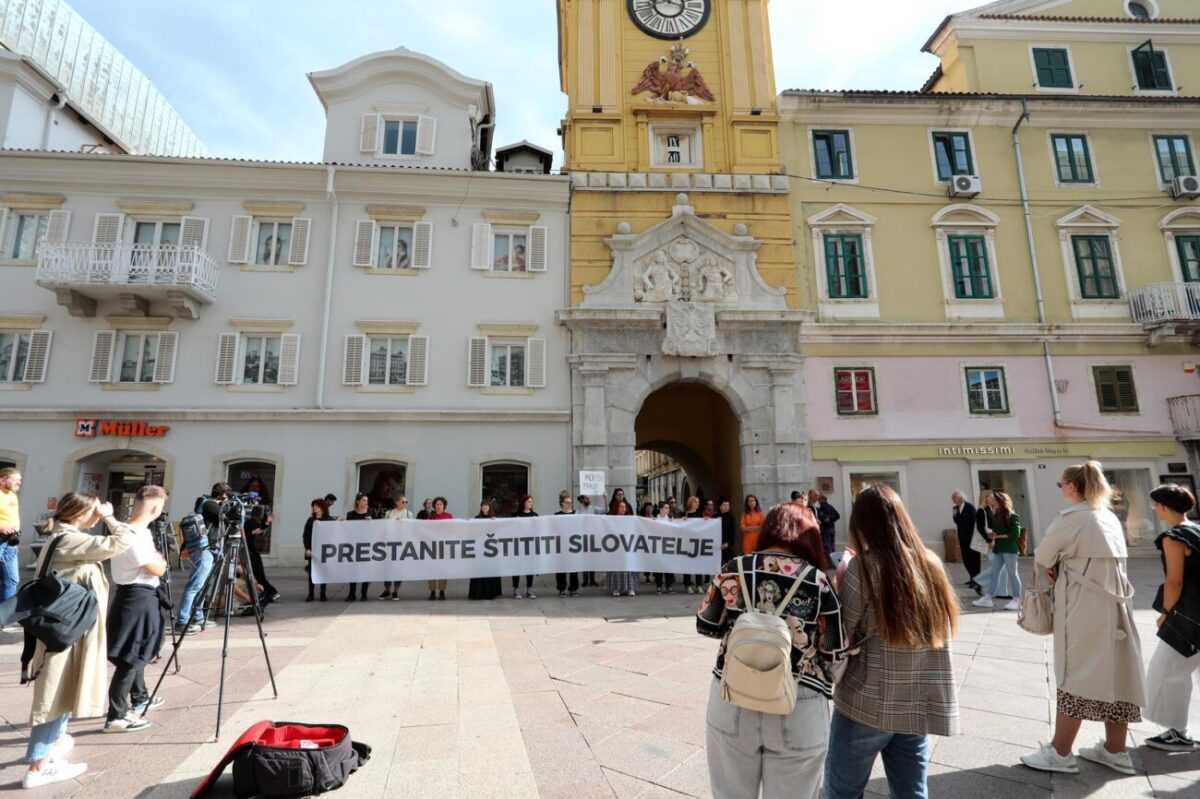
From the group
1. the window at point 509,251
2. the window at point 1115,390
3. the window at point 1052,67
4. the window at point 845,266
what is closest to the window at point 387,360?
the window at point 509,251

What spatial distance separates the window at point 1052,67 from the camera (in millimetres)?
19594

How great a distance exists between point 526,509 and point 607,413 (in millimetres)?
4814

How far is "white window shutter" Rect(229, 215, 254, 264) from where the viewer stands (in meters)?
16.4

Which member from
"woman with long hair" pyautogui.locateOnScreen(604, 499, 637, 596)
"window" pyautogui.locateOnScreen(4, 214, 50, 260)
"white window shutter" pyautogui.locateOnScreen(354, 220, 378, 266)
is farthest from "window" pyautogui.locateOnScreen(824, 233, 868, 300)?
"window" pyautogui.locateOnScreen(4, 214, 50, 260)

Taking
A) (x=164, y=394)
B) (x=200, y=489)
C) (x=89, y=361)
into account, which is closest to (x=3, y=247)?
(x=89, y=361)

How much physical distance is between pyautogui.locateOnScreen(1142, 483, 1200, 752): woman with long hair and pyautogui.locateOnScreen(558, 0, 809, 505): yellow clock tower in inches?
447

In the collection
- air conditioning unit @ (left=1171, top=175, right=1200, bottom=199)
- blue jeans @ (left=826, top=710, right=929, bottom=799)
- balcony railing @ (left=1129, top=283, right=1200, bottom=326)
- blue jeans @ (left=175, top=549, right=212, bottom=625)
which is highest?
air conditioning unit @ (left=1171, top=175, right=1200, bottom=199)

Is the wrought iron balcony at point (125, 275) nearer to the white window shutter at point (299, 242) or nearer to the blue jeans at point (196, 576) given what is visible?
the white window shutter at point (299, 242)

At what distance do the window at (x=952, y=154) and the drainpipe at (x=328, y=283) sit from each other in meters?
17.9

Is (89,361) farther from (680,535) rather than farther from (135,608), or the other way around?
(680,535)

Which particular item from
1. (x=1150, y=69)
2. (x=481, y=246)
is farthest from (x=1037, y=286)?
(x=481, y=246)

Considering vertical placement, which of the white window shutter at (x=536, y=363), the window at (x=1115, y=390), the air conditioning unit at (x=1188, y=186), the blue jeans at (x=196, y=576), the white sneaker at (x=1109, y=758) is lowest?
the white sneaker at (x=1109, y=758)

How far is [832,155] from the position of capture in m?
18.7

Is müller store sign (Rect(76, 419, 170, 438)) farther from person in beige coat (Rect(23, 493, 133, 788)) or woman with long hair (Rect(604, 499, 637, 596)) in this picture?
person in beige coat (Rect(23, 493, 133, 788))
